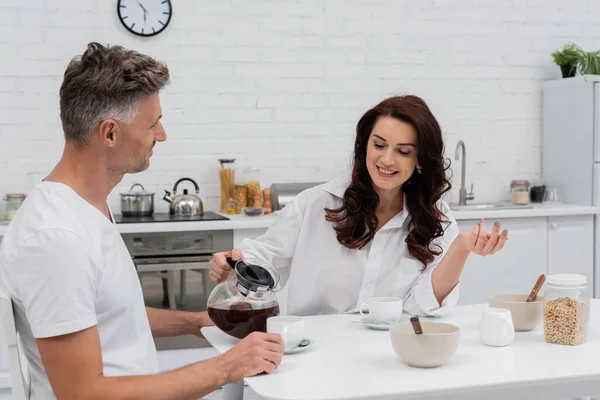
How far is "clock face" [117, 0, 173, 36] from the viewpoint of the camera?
4.43 meters

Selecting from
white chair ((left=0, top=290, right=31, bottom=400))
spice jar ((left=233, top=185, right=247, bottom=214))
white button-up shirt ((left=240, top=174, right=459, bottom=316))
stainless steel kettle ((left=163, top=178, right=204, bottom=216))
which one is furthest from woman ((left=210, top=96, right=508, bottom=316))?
spice jar ((left=233, top=185, right=247, bottom=214))

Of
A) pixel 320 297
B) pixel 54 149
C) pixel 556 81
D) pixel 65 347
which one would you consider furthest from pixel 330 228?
pixel 556 81

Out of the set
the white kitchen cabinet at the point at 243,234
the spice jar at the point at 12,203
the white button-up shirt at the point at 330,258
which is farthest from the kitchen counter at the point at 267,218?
the white button-up shirt at the point at 330,258

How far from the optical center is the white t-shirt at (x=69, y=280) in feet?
4.97

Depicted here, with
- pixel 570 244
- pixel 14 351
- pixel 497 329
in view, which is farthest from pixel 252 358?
pixel 570 244

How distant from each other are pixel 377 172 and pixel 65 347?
132 centimetres

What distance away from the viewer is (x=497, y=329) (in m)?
1.86

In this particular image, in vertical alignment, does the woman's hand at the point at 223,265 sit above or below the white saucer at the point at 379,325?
above

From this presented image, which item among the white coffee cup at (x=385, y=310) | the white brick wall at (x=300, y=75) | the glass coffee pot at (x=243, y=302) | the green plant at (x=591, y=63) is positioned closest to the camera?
the glass coffee pot at (x=243, y=302)

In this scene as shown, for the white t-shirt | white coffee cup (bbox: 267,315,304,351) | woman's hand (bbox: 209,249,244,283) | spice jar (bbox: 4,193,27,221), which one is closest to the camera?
the white t-shirt

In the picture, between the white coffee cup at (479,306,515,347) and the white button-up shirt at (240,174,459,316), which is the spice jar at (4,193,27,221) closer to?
the white button-up shirt at (240,174,459,316)

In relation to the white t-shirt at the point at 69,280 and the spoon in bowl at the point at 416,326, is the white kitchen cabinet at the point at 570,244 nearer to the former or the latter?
the spoon in bowl at the point at 416,326

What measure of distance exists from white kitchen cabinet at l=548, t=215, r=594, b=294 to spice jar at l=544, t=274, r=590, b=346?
2829 millimetres

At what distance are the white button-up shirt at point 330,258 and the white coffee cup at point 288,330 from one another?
0.71 meters
